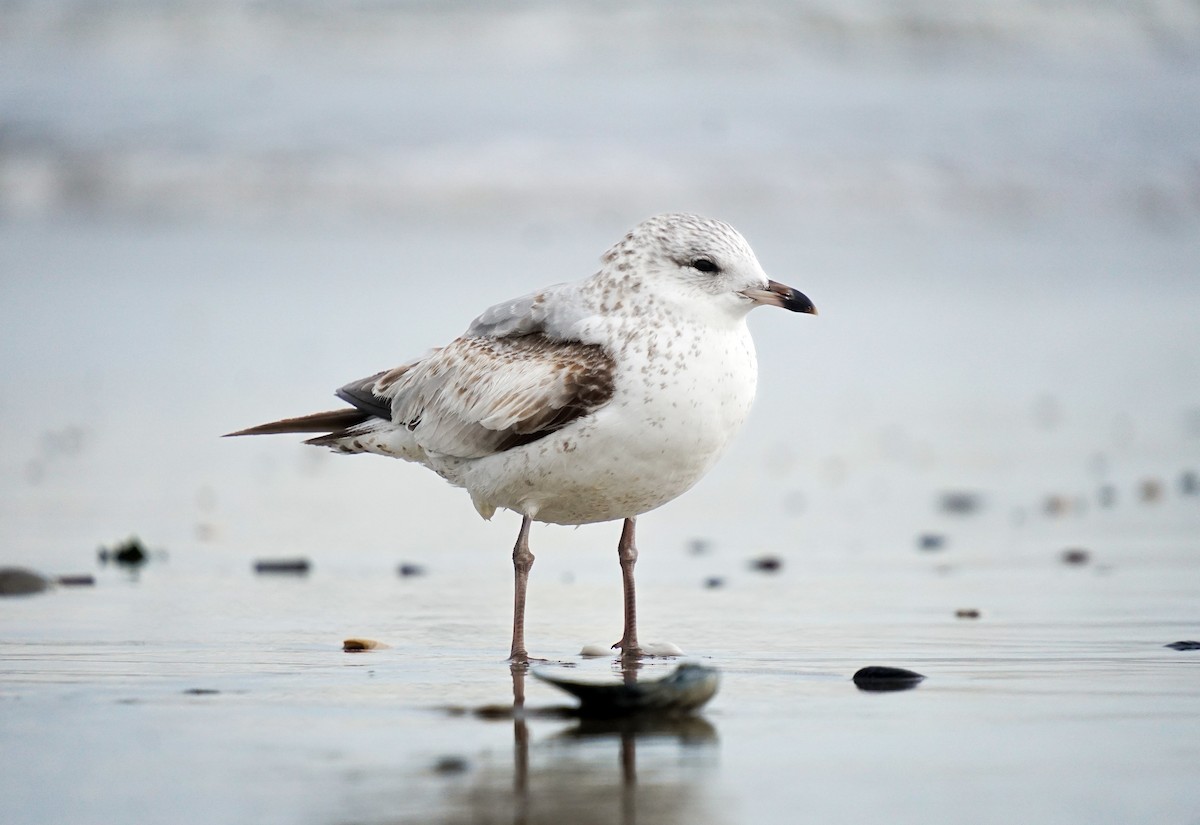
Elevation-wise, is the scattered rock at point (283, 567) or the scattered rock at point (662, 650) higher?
the scattered rock at point (283, 567)

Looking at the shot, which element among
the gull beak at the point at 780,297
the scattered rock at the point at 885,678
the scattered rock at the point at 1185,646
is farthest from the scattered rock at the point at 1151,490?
the scattered rock at the point at 885,678

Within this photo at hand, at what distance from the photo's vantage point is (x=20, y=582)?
6387 millimetres

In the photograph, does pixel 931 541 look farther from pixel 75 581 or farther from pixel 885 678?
pixel 75 581

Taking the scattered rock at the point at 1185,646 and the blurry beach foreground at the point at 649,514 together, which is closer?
the blurry beach foreground at the point at 649,514

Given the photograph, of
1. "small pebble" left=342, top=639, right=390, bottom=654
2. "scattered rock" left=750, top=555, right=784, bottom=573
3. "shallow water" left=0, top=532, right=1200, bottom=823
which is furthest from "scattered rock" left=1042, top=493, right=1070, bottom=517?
"small pebble" left=342, top=639, right=390, bottom=654

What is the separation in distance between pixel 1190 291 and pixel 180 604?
10475 mm

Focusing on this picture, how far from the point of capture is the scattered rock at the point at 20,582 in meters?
6.34

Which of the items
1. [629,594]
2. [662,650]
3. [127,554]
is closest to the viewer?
[662,650]

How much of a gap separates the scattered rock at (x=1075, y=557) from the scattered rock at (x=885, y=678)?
2733 millimetres

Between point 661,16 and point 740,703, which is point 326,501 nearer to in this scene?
point 740,703

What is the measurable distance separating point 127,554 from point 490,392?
253 cm

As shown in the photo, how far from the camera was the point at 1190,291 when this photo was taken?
14148mm

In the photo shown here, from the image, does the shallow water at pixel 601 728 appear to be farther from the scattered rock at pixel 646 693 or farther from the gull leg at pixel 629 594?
the gull leg at pixel 629 594

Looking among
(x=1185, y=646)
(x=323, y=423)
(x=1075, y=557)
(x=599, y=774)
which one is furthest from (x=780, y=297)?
(x=1075, y=557)
